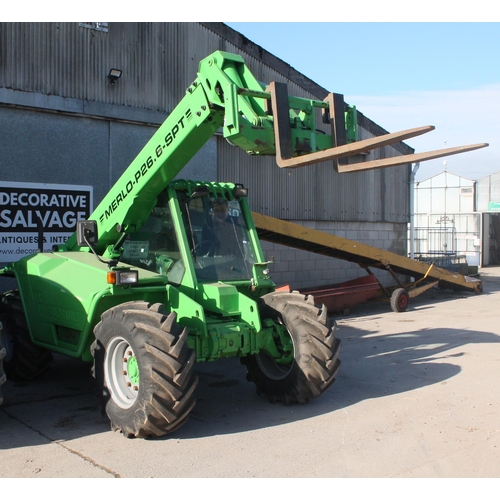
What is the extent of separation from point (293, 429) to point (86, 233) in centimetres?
303

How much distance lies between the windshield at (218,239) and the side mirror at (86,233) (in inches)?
40.5

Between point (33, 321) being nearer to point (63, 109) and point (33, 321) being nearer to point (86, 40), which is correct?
point (63, 109)

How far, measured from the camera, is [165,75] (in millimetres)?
13414

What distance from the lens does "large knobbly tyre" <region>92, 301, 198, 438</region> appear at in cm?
568

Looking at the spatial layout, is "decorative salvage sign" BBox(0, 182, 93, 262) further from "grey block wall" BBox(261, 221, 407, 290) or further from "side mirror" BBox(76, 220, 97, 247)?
"grey block wall" BBox(261, 221, 407, 290)

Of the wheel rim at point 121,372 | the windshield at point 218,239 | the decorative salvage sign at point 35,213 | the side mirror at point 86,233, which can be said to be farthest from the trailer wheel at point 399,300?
the wheel rim at point 121,372

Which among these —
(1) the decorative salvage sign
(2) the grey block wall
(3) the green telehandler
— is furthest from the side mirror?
(2) the grey block wall

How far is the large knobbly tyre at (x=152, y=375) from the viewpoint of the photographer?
5.68 metres

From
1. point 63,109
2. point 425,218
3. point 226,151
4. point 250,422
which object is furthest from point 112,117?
point 425,218

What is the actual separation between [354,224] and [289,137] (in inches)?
501

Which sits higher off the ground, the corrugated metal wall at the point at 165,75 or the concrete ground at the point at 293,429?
the corrugated metal wall at the point at 165,75

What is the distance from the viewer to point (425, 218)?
38375mm

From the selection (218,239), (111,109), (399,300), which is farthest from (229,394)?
(399,300)

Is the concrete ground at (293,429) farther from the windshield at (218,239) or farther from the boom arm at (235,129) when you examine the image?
the boom arm at (235,129)
